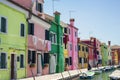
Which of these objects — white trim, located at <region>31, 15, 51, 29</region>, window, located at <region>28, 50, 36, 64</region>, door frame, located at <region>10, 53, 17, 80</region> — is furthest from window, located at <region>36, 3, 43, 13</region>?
door frame, located at <region>10, 53, 17, 80</region>

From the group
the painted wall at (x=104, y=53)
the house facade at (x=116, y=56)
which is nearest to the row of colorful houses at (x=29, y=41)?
the painted wall at (x=104, y=53)

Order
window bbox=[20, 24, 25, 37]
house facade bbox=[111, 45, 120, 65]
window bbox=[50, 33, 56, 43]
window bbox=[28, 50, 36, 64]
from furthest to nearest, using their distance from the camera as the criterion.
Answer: house facade bbox=[111, 45, 120, 65]
window bbox=[50, 33, 56, 43]
window bbox=[28, 50, 36, 64]
window bbox=[20, 24, 25, 37]

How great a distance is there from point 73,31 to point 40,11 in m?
18.4

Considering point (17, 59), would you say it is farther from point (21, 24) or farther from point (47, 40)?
point (47, 40)

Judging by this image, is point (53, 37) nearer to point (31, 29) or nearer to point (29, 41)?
point (31, 29)

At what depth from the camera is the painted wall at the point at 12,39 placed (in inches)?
899

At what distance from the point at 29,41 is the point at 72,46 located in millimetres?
24050

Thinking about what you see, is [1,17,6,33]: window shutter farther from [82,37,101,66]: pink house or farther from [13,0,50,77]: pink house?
[82,37,101,66]: pink house

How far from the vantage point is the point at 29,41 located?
28656 mm

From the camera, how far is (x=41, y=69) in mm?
32656

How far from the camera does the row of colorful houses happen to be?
2333 centimetres

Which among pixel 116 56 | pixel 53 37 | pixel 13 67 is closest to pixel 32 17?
pixel 13 67

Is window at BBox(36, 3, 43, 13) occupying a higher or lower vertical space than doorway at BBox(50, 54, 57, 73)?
higher

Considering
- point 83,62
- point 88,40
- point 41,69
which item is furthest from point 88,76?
point 88,40
